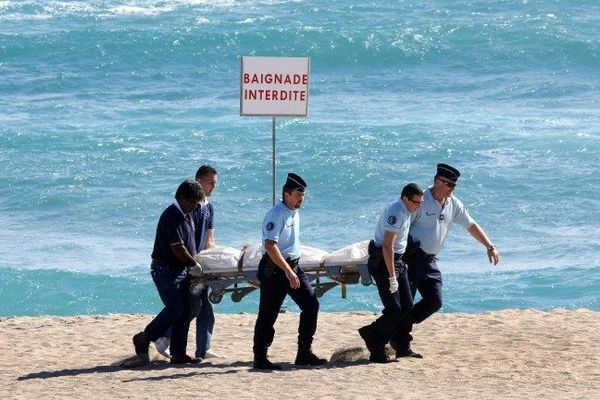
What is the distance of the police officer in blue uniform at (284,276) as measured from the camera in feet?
35.7

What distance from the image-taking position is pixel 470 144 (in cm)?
2762

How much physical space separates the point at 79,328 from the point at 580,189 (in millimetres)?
13204

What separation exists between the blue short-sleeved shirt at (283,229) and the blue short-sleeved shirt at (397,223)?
627mm

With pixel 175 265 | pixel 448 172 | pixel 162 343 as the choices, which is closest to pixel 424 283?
pixel 448 172

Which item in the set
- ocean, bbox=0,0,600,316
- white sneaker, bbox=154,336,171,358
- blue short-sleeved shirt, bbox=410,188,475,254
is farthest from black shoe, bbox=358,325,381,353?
ocean, bbox=0,0,600,316

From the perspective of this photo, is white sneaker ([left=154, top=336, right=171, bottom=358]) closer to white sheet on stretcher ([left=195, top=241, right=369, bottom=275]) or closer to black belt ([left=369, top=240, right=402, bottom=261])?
white sheet on stretcher ([left=195, top=241, right=369, bottom=275])

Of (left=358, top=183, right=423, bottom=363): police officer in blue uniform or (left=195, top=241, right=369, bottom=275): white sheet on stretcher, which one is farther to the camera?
(left=195, top=241, right=369, bottom=275): white sheet on stretcher

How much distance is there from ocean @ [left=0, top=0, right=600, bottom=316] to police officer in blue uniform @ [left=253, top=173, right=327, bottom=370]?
20.5 ft

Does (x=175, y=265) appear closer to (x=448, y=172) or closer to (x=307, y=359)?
(x=307, y=359)

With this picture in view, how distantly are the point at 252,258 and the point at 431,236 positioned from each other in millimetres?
1353

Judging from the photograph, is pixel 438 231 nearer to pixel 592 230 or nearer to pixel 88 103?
pixel 592 230

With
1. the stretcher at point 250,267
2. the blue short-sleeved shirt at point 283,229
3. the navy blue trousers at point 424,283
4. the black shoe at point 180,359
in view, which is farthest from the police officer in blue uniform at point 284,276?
the navy blue trousers at point 424,283

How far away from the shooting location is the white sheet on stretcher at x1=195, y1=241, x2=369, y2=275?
37.6 ft

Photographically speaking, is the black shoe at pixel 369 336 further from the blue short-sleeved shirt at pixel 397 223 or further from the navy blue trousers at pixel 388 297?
the blue short-sleeved shirt at pixel 397 223
